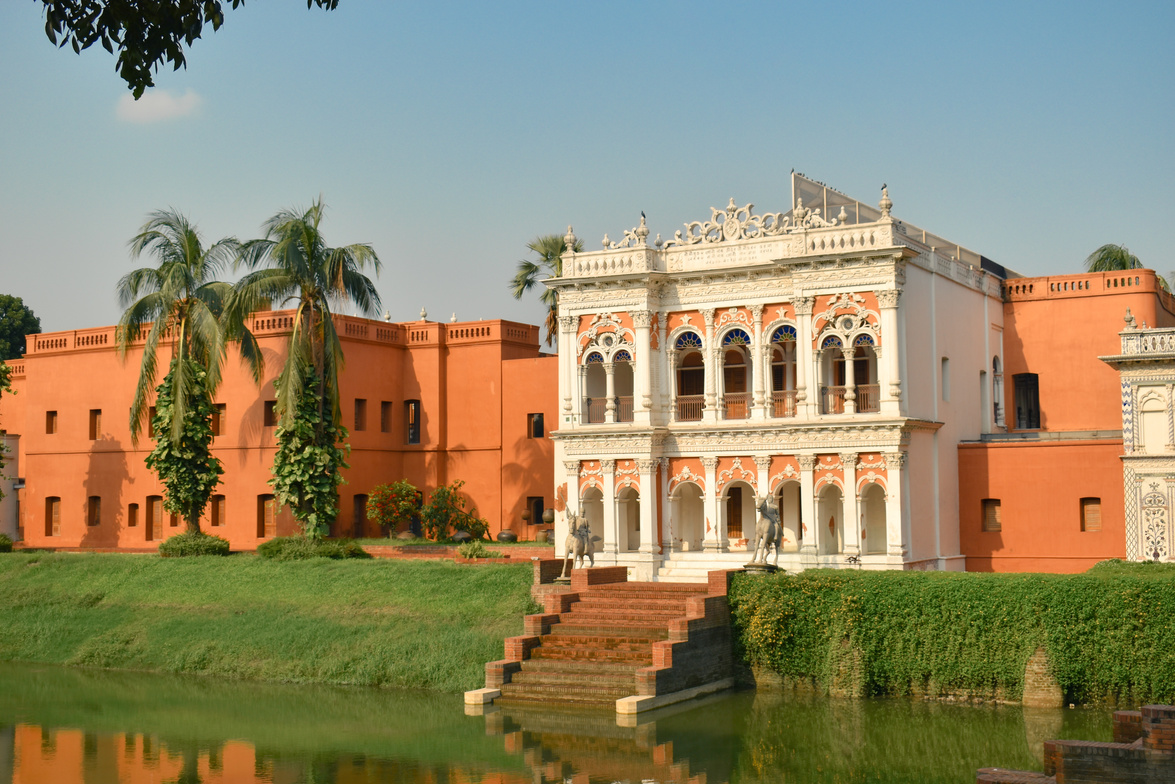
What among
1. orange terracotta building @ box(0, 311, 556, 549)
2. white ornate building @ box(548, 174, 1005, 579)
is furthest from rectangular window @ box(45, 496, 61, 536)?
white ornate building @ box(548, 174, 1005, 579)

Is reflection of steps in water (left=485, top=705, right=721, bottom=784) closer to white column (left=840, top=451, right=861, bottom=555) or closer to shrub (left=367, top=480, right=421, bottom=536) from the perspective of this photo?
white column (left=840, top=451, right=861, bottom=555)

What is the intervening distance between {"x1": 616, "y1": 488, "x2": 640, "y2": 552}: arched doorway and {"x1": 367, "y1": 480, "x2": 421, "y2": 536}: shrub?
7.21m

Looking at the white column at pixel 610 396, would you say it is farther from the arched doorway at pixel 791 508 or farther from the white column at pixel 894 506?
the white column at pixel 894 506

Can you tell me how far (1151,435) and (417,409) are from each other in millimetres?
20171

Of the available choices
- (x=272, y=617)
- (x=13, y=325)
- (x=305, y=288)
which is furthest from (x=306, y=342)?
(x=13, y=325)

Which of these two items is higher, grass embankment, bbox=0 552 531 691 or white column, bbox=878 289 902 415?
white column, bbox=878 289 902 415

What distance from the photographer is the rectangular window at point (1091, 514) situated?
26.2 meters

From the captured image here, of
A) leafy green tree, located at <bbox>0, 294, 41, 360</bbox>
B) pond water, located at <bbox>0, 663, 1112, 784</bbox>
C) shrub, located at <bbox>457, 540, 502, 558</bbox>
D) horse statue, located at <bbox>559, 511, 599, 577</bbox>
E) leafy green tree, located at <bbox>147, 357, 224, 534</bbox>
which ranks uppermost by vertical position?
leafy green tree, located at <bbox>0, 294, 41, 360</bbox>

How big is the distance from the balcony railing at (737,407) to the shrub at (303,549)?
356 inches

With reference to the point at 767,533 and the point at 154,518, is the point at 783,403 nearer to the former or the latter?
the point at 767,533

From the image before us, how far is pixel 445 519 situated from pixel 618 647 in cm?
1391

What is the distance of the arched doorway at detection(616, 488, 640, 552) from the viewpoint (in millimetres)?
28141

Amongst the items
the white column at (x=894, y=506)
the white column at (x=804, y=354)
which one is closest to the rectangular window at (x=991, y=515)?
the white column at (x=894, y=506)

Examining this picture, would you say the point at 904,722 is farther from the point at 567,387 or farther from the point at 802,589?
the point at 567,387
